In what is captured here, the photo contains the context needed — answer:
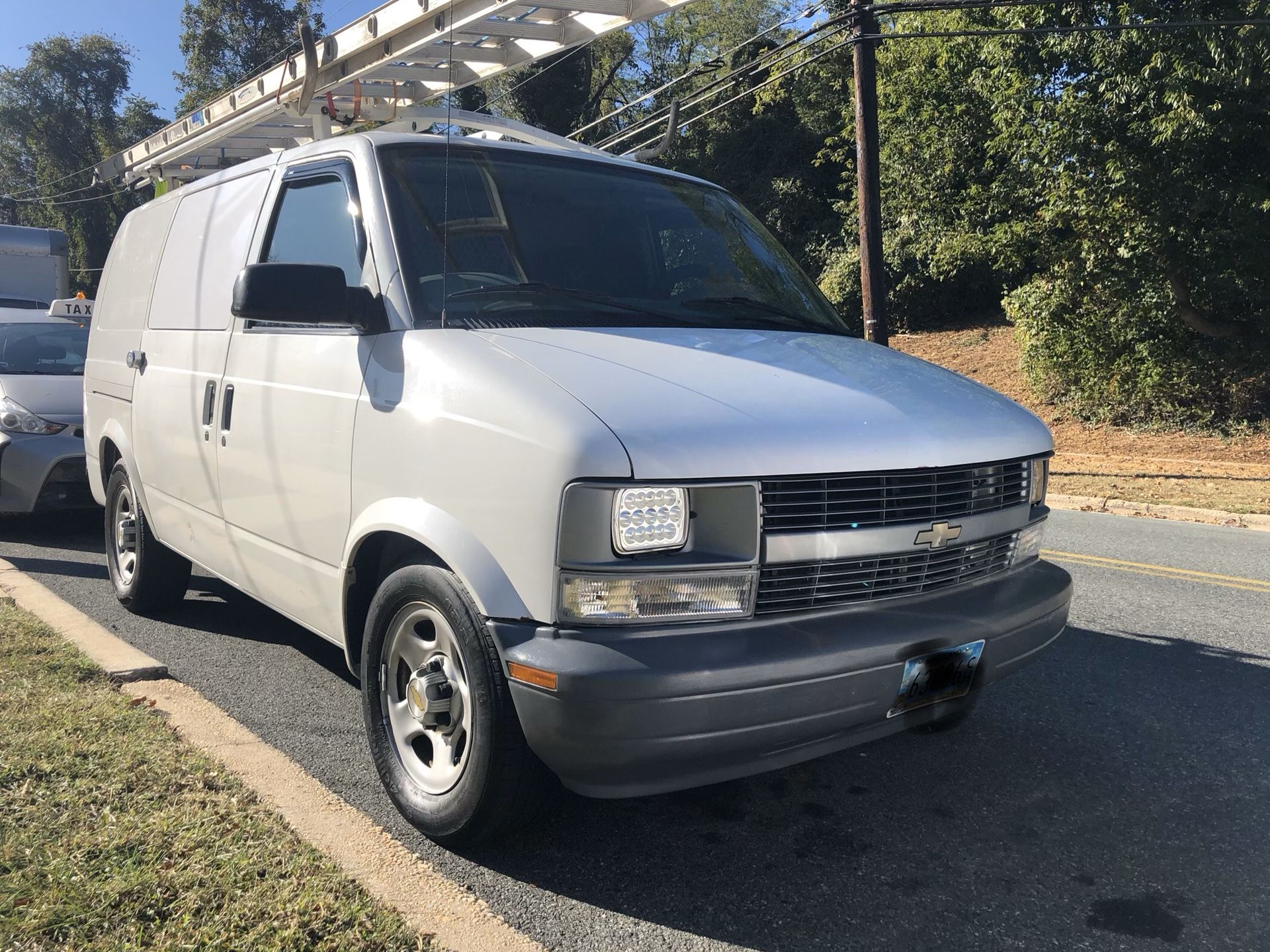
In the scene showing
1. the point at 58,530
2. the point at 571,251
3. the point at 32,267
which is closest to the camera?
the point at 571,251

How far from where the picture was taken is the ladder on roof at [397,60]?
22.7 feet

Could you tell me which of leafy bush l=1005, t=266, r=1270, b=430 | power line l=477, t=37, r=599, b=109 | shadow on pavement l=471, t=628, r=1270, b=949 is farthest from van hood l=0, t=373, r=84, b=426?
leafy bush l=1005, t=266, r=1270, b=430

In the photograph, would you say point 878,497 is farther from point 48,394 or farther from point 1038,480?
point 48,394

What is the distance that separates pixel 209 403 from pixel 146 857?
6.68ft

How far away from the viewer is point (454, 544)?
2.81 m

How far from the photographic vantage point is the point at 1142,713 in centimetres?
428

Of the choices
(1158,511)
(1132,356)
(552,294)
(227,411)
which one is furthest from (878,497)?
(1132,356)

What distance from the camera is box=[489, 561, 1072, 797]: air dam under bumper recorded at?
2.49 meters

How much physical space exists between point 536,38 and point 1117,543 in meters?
5.90

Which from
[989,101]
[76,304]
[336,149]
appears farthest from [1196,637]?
[989,101]

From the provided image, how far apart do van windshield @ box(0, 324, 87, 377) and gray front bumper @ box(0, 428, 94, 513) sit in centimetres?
94

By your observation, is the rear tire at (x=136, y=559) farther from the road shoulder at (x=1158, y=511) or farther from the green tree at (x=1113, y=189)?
the green tree at (x=1113, y=189)

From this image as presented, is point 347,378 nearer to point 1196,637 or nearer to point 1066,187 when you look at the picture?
point 1196,637

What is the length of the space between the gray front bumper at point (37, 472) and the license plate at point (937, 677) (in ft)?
20.8
